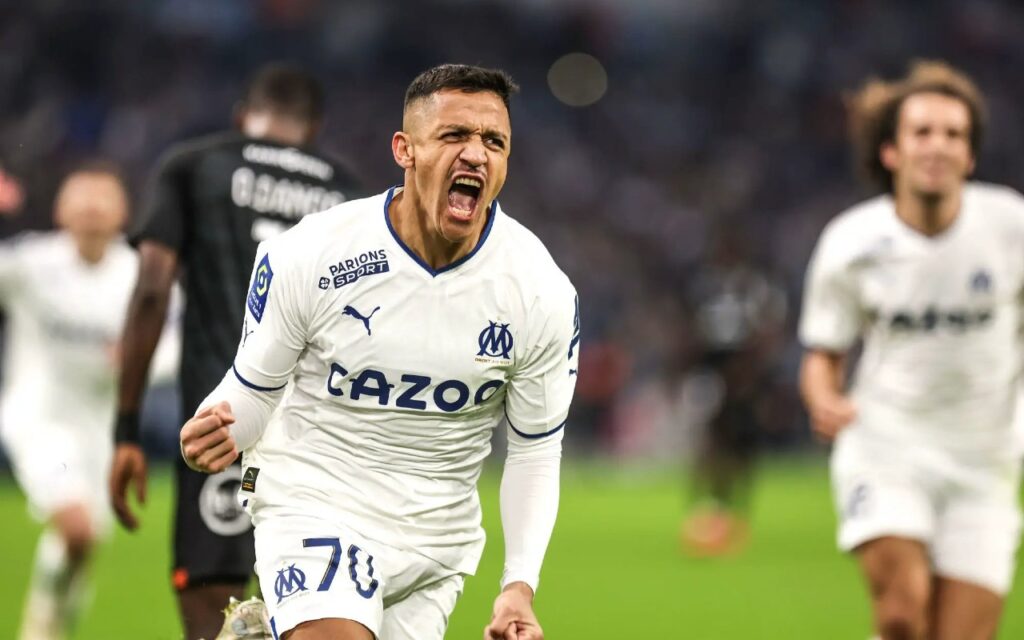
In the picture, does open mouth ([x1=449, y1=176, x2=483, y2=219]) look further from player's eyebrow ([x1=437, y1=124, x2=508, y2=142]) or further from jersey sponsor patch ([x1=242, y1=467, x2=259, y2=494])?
jersey sponsor patch ([x1=242, y1=467, x2=259, y2=494])

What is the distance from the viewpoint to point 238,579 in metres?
5.58

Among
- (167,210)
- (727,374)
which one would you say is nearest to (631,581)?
(727,374)

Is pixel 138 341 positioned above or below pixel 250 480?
above

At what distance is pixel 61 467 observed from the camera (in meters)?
7.88

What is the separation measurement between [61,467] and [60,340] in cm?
89

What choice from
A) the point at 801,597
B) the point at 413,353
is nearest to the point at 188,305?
the point at 413,353

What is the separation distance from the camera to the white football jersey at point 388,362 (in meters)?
4.21

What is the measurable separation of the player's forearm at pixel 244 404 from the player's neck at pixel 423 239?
541 mm

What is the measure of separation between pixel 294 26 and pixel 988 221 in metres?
21.9

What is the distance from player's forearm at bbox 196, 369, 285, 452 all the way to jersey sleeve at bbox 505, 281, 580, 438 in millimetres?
668

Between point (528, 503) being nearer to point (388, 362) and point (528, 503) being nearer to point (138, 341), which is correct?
point (388, 362)

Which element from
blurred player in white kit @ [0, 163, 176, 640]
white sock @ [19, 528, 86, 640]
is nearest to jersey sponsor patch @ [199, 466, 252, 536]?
Answer: white sock @ [19, 528, 86, 640]

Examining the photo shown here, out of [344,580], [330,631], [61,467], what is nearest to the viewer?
[330,631]

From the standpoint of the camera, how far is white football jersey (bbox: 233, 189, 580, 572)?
4.21 metres
